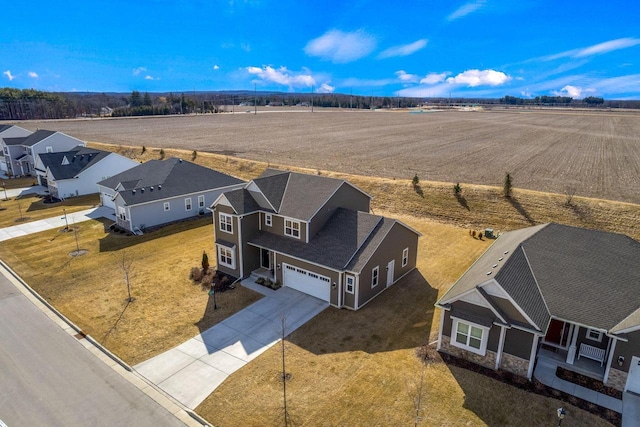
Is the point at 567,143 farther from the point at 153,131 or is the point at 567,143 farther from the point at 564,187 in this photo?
the point at 153,131

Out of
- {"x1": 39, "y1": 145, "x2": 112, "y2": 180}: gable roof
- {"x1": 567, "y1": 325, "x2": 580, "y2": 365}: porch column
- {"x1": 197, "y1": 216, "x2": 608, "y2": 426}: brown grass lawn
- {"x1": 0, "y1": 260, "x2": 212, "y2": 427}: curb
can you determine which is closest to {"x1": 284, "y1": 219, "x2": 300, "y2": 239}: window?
{"x1": 197, "y1": 216, "x2": 608, "y2": 426}: brown grass lawn

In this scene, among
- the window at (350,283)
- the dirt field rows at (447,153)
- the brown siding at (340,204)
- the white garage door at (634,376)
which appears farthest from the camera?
the dirt field rows at (447,153)

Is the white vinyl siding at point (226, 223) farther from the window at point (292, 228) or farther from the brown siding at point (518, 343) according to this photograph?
the brown siding at point (518, 343)

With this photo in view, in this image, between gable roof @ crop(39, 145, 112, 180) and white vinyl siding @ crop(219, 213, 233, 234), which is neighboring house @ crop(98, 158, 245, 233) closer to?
→ gable roof @ crop(39, 145, 112, 180)

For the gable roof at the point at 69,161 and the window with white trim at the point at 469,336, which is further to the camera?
the gable roof at the point at 69,161

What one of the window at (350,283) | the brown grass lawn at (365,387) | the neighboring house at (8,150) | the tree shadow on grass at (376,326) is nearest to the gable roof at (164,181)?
the window at (350,283)

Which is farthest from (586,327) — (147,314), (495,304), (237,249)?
(147,314)

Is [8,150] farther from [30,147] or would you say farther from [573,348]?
[573,348]
